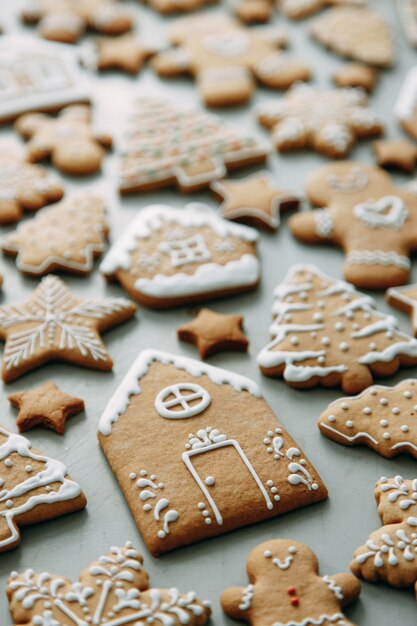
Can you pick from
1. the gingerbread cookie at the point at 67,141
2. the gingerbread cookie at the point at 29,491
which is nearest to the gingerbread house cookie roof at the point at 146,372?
the gingerbread cookie at the point at 29,491

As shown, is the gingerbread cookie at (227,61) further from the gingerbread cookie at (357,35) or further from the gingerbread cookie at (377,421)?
the gingerbread cookie at (377,421)

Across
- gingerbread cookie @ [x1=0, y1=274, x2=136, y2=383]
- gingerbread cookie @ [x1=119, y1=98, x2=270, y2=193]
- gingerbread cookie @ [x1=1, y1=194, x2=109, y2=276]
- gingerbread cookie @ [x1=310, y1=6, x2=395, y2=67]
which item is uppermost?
gingerbread cookie @ [x1=310, y1=6, x2=395, y2=67]

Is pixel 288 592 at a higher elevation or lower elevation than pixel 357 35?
lower

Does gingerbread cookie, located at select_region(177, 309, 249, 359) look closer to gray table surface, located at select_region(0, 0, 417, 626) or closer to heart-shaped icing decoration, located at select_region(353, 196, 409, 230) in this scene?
gray table surface, located at select_region(0, 0, 417, 626)

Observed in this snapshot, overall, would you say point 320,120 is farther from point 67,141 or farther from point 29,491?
point 29,491

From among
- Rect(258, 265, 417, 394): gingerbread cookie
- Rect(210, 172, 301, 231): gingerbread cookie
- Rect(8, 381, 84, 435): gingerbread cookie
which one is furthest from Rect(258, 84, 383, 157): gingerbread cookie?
Rect(8, 381, 84, 435): gingerbread cookie

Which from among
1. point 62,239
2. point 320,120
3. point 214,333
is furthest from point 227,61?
point 214,333

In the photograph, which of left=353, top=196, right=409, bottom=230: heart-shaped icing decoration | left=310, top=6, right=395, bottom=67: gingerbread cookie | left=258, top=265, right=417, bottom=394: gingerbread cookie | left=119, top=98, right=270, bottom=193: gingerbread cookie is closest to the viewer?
left=258, top=265, right=417, bottom=394: gingerbread cookie
